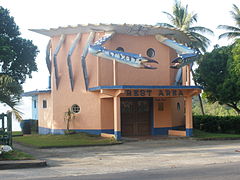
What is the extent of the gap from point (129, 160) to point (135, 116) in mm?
10616

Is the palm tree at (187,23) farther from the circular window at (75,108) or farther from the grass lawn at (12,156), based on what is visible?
the grass lawn at (12,156)

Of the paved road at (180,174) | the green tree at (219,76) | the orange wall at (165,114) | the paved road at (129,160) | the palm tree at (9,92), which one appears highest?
the green tree at (219,76)

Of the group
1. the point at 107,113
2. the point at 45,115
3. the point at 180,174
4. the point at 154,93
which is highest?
the point at 154,93

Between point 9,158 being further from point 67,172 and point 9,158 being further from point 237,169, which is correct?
point 237,169

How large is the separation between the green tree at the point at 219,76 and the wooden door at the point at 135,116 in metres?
7.65

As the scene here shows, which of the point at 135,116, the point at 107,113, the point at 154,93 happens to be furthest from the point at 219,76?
the point at 107,113

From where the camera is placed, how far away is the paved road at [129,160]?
11359 mm

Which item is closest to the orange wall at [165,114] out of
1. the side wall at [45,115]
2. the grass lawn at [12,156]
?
the side wall at [45,115]

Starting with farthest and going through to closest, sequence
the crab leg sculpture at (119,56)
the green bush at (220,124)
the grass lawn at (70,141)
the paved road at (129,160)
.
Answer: the green bush at (220,124) < the crab leg sculpture at (119,56) < the grass lawn at (70,141) < the paved road at (129,160)

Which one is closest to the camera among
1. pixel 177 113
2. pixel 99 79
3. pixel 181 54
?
pixel 181 54

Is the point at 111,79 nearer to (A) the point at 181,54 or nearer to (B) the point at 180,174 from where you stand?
(A) the point at 181,54

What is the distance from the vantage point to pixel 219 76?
3061cm

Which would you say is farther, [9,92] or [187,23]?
[187,23]

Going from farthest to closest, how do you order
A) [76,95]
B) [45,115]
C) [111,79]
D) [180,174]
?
[45,115]
[76,95]
[111,79]
[180,174]
